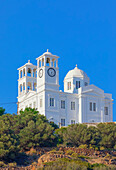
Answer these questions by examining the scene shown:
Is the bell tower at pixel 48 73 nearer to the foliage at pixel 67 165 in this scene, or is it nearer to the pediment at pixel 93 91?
the pediment at pixel 93 91

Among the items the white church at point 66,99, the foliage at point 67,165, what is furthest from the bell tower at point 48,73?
the foliage at point 67,165

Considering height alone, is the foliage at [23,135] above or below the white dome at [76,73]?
below

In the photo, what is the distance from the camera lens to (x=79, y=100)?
7150 centimetres

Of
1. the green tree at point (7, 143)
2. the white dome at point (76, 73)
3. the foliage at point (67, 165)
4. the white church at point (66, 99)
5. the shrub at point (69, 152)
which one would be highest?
the white dome at point (76, 73)

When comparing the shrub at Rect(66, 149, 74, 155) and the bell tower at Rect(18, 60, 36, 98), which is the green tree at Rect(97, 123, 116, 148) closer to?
the shrub at Rect(66, 149, 74, 155)

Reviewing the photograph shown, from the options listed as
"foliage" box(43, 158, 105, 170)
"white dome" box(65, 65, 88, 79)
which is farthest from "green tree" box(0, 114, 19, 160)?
"white dome" box(65, 65, 88, 79)

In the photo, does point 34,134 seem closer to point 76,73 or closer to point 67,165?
point 67,165

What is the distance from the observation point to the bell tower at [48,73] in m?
68.9

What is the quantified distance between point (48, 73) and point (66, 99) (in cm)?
557

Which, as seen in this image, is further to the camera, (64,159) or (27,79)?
(27,79)

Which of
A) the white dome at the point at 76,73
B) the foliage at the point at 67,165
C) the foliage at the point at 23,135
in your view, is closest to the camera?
the foliage at the point at 67,165

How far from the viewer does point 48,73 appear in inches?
2751

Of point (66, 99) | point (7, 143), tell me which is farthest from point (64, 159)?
point (66, 99)

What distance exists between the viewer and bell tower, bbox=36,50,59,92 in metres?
68.9
